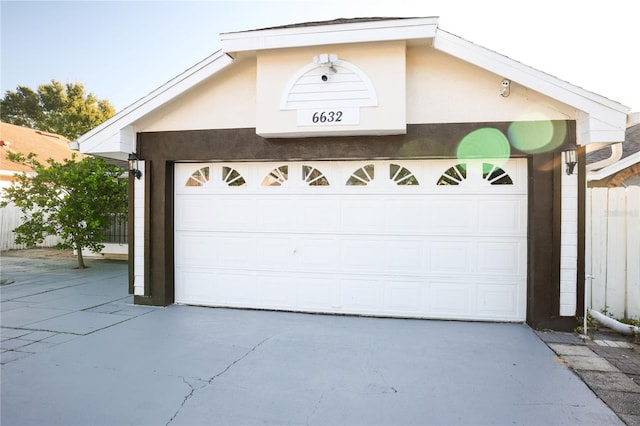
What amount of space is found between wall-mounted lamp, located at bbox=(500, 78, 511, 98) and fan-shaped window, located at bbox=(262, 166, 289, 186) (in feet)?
10.8

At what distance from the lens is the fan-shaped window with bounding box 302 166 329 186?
6.16m

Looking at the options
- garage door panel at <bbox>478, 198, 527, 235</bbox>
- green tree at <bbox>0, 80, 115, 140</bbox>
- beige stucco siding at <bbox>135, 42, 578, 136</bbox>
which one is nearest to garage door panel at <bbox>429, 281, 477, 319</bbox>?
garage door panel at <bbox>478, 198, 527, 235</bbox>

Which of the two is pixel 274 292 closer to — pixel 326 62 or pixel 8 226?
pixel 326 62

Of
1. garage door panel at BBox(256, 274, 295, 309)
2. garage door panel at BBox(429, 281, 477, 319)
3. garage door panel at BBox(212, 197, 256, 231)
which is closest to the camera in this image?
garage door panel at BBox(429, 281, 477, 319)

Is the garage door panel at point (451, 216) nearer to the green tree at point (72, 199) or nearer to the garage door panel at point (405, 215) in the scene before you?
the garage door panel at point (405, 215)

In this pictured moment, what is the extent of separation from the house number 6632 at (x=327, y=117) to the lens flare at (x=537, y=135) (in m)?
2.37

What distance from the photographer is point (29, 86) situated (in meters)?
29.8

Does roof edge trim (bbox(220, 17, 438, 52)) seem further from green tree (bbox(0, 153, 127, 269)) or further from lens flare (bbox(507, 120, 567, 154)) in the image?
green tree (bbox(0, 153, 127, 269))

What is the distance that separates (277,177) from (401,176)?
6.33ft

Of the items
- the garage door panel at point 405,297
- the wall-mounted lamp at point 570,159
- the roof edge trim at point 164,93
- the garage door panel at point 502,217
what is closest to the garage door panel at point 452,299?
the garage door panel at point 405,297

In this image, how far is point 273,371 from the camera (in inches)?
156

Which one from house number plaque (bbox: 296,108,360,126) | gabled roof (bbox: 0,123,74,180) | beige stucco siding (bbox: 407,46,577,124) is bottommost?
house number plaque (bbox: 296,108,360,126)

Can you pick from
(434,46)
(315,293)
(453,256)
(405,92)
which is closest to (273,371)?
(315,293)

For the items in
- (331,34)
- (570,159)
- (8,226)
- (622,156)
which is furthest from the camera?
(8,226)
